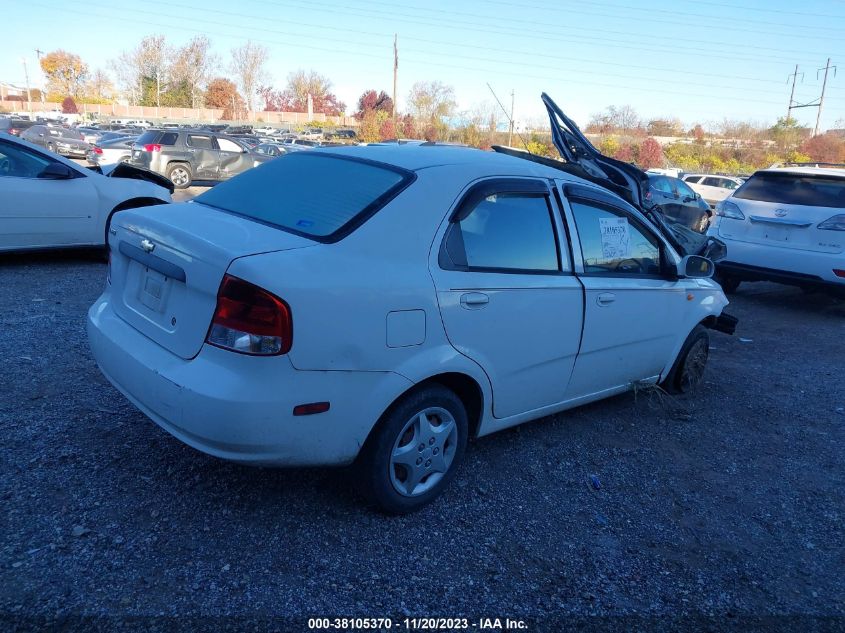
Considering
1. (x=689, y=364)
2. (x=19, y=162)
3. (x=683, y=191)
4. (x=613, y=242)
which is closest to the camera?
(x=613, y=242)

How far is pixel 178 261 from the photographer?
2.84 m

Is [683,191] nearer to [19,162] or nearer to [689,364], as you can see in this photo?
[689,364]

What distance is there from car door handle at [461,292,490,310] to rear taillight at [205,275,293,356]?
88 cm

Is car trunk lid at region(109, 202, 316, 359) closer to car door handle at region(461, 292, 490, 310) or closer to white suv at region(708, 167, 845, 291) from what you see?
car door handle at region(461, 292, 490, 310)

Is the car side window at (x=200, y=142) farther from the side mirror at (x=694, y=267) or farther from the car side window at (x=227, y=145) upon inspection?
the side mirror at (x=694, y=267)

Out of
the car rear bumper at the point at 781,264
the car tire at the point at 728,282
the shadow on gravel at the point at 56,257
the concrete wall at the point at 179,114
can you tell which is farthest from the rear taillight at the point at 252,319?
the concrete wall at the point at 179,114

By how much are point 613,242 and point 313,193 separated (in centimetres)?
189

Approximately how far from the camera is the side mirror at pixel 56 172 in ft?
24.0

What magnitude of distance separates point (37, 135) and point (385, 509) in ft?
98.7

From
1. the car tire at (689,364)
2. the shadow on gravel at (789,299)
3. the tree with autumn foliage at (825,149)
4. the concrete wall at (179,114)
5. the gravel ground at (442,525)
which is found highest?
the concrete wall at (179,114)

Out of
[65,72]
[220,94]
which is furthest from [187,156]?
[65,72]

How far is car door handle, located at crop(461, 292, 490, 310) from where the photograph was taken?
313 centimetres

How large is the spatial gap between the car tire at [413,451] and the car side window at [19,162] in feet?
20.0

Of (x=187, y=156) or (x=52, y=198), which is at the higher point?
(x=187, y=156)
